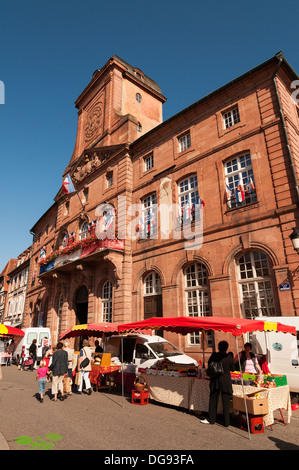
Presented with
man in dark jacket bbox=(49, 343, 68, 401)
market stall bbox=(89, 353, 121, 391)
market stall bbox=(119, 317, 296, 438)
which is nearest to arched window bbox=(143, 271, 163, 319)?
market stall bbox=(89, 353, 121, 391)

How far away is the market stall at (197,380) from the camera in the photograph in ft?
21.9

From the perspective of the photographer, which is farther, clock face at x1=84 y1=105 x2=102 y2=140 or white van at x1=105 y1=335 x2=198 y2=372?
clock face at x1=84 y1=105 x2=102 y2=140

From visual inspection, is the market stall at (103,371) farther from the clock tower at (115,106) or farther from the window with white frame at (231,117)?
the clock tower at (115,106)

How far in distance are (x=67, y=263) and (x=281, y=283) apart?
48.9 feet

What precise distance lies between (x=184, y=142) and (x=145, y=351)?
11.8 meters

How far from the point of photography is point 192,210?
1520 cm

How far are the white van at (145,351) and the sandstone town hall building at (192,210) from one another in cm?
223

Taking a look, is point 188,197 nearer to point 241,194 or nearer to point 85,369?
point 241,194

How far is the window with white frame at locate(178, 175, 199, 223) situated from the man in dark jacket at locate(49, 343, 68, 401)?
892cm

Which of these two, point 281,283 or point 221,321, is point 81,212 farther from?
point 221,321

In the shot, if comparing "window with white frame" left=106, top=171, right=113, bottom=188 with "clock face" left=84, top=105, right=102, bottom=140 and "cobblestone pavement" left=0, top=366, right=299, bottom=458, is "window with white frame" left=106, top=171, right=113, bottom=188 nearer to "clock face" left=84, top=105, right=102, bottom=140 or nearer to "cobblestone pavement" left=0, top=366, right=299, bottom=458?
"clock face" left=84, top=105, right=102, bottom=140

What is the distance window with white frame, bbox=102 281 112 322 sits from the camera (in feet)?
61.6

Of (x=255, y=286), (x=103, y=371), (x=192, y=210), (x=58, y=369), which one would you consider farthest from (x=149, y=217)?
(x=58, y=369)

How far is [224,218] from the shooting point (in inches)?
539
